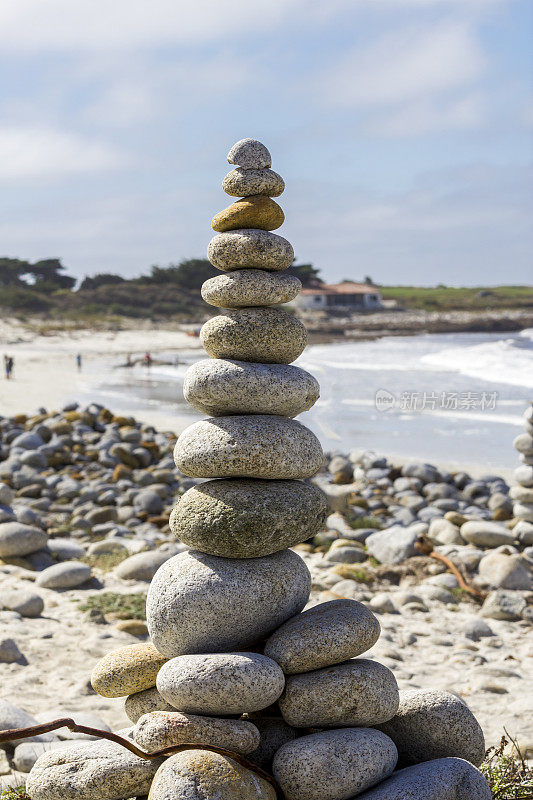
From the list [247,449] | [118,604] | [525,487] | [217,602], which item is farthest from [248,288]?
[525,487]

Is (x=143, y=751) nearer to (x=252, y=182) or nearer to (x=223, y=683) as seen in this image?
(x=223, y=683)

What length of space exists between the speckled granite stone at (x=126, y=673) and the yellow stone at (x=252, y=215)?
2.67 m

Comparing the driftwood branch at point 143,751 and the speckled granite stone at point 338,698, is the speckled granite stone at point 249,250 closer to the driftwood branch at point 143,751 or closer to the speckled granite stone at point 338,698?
the speckled granite stone at point 338,698

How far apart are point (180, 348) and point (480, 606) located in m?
50.6

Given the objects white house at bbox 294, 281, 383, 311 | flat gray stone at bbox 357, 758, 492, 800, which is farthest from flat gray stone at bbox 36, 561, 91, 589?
white house at bbox 294, 281, 383, 311

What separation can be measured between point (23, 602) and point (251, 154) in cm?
538

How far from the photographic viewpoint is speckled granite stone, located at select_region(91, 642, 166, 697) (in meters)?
4.29

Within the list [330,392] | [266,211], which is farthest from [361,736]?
[330,392]

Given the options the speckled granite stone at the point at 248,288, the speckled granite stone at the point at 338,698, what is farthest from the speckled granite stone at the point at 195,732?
the speckled granite stone at the point at 248,288

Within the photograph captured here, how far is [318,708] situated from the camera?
Result: 3.94 metres

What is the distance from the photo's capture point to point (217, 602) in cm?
406

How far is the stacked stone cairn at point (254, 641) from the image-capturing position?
3.74m

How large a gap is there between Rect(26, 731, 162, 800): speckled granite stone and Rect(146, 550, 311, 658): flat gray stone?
609 mm

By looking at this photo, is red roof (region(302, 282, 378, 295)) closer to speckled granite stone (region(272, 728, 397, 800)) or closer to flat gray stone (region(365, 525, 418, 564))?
flat gray stone (region(365, 525, 418, 564))
